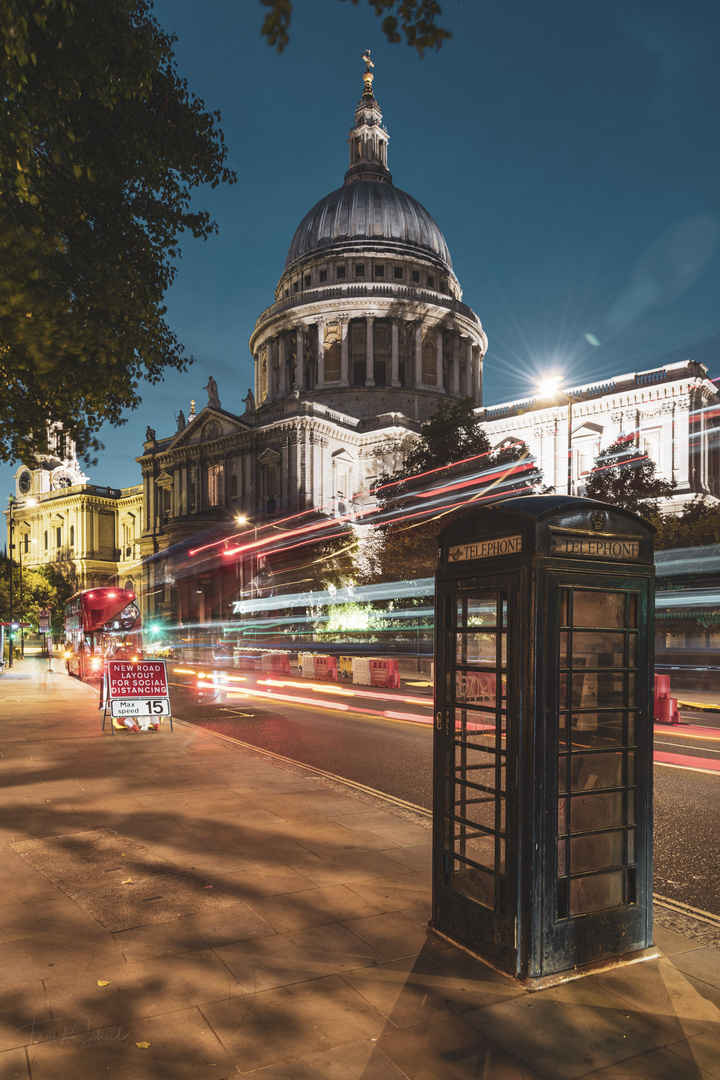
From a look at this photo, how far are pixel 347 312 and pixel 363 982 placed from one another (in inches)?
2968

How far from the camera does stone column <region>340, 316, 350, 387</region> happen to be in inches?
2911

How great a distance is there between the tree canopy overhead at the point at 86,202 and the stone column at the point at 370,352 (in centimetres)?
5993

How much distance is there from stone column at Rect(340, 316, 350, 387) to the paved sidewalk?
226 feet

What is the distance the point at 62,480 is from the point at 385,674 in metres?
105

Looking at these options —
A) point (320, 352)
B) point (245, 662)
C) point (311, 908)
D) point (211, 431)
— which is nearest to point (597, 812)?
point (311, 908)

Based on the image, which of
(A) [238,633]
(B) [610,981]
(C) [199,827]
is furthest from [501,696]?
(A) [238,633]

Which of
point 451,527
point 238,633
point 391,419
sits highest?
point 391,419

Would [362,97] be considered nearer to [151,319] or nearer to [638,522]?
[151,319]

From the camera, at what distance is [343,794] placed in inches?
343

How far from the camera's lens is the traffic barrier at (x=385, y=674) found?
2362 cm

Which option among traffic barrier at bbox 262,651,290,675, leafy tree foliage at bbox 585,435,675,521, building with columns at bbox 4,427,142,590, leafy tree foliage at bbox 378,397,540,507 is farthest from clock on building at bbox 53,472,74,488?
leafy tree foliage at bbox 585,435,675,521

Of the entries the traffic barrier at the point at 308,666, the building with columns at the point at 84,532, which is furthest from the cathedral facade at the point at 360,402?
the traffic barrier at the point at 308,666

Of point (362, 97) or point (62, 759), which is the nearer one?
point (62, 759)

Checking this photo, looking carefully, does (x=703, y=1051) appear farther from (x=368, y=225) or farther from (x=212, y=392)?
(x=368, y=225)
